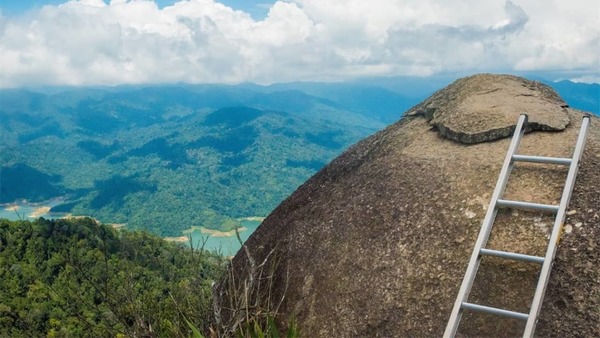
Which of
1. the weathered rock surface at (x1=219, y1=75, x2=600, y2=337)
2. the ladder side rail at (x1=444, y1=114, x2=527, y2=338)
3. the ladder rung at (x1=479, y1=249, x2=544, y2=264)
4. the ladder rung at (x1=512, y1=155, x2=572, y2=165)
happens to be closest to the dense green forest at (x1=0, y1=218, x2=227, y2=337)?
the weathered rock surface at (x1=219, y1=75, x2=600, y2=337)

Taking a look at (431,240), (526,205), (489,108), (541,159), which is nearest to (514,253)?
(526,205)

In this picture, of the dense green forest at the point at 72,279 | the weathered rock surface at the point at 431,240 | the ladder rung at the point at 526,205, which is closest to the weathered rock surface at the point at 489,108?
the weathered rock surface at the point at 431,240

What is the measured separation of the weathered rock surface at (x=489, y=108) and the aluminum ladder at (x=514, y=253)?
2.69 feet

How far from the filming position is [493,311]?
15.9 feet

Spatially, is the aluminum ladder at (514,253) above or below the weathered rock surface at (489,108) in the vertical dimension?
below

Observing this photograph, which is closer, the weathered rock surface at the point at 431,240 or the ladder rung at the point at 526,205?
the weathered rock surface at the point at 431,240

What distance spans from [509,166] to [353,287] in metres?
2.13

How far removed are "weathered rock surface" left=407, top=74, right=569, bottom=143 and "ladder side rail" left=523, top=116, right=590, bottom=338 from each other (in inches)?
44.1

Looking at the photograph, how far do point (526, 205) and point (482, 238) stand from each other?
604 millimetres

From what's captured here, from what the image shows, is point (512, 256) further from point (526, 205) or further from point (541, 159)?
point (541, 159)

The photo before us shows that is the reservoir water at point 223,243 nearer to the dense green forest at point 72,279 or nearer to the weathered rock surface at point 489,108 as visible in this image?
the dense green forest at point 72,279

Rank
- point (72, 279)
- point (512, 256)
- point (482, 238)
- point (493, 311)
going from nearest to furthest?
point (493, 311), point (512, 256), point (482, 238), point (72, 279)

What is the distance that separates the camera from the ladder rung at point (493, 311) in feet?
15.4

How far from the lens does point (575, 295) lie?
5004 millimetres
